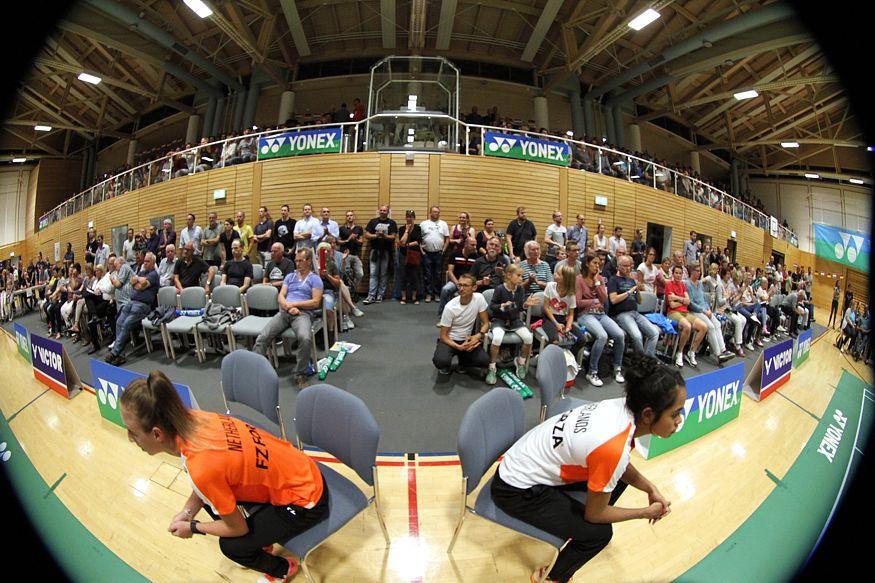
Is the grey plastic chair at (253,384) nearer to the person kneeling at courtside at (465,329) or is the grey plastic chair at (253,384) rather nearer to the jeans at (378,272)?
the person kneeling at courtside at (465,329)

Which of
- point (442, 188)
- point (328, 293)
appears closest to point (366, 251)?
point (442, 188)

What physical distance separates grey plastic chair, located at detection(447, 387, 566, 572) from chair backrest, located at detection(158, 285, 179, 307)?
2964mm

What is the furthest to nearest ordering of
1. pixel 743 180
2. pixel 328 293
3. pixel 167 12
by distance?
pixel 328 293 < pixel 743 180 < pixel 167 12

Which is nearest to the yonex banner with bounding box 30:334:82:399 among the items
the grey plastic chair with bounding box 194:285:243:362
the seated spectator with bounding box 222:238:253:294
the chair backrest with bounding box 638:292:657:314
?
the grey plastic chair with bounding box 194:285:243:362

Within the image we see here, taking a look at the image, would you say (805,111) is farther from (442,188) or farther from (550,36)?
(550,36)

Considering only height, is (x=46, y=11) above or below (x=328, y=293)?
above

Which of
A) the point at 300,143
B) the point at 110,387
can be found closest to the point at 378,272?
the point at 300,143

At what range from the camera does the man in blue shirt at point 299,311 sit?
2676 millimetres

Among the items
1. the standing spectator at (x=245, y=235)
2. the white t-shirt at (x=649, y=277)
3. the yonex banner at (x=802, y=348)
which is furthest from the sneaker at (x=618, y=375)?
the standing spectator at (x=245, y=235)

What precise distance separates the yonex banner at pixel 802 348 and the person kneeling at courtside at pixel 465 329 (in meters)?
2.24

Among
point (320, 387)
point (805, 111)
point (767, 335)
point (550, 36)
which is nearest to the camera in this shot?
point (805, 111)

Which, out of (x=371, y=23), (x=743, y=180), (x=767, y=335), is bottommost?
(x=767, y=335)

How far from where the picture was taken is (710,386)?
6.09 feet

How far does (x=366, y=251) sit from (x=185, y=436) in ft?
18.7
